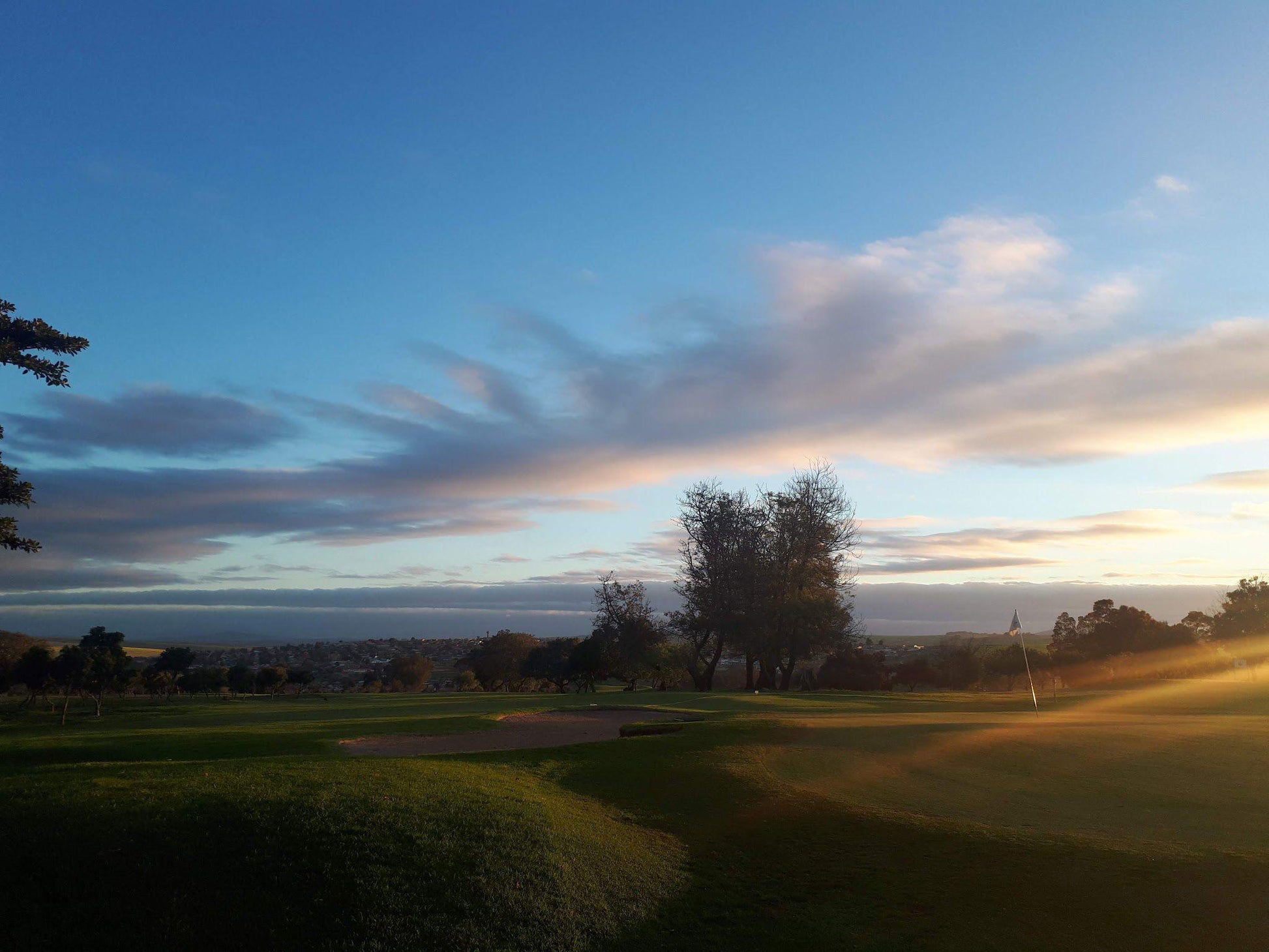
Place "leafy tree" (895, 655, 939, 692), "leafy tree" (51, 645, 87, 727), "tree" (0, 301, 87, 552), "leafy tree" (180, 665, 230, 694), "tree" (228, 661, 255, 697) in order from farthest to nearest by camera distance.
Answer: "leafy tree" (895, 655, 939, 692) < "tree" (228, 661, 255, 697) < "leafy tree" (180, 665, 230, 694) < "leafy tree" (51, 645, 87, 727) < "tree" (0, 301, 87, 552)

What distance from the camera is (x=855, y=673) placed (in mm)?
64062

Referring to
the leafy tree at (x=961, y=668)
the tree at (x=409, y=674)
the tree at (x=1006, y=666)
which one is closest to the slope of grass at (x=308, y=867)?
the leafy tree at (x=961, y=668)

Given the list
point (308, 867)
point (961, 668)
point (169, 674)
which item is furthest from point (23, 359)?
point (961, 668)

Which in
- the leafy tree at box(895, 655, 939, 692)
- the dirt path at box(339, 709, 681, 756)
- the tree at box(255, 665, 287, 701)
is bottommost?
the leafy tree at box(895, 655, 939, 692)

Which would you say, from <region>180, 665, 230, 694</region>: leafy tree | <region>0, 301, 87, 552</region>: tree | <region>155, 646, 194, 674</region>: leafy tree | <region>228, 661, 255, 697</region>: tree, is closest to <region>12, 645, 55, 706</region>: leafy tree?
<region>180, 665, 230, 694</region>: leafy tree

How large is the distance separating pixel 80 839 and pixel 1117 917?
12390 millimetres

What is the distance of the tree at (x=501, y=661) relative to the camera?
248 feet

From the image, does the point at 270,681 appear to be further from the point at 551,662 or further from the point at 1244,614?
the point at 1244,614

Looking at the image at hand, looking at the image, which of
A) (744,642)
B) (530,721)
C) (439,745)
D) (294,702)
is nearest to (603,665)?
(744,642)

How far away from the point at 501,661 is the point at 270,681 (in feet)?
70.3

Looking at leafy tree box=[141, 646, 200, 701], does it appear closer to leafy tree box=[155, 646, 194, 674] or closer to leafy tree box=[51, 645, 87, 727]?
leafy tree box=[155, 646, 194, 674]

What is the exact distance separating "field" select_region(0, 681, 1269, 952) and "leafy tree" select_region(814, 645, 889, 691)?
46.1 meters

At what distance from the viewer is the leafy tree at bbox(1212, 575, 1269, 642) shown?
62.9 meters

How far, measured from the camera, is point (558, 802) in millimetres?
13609
